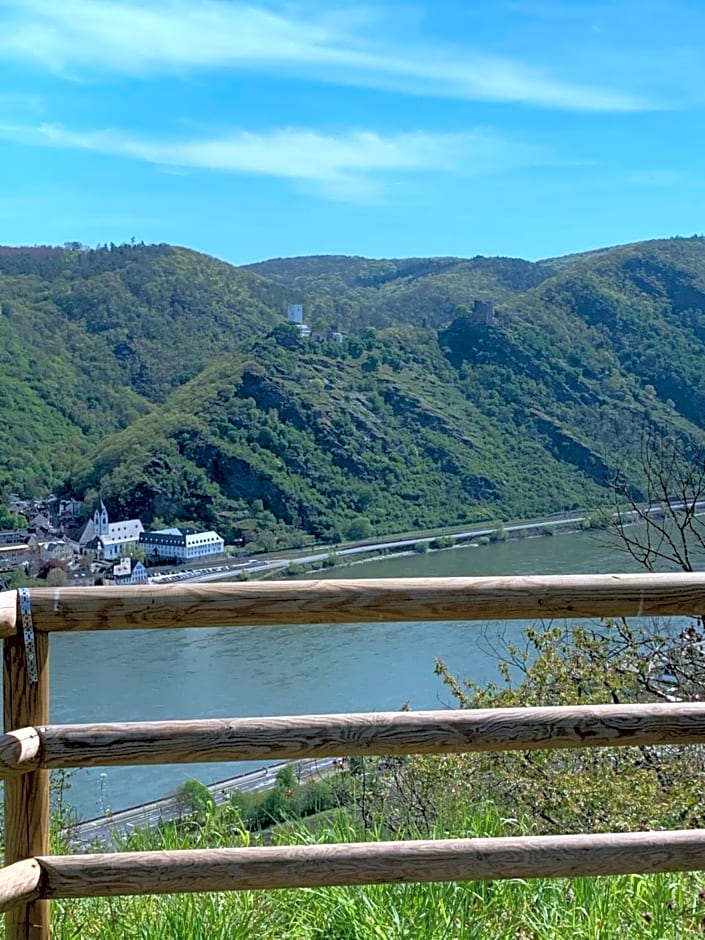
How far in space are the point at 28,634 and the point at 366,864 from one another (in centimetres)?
57

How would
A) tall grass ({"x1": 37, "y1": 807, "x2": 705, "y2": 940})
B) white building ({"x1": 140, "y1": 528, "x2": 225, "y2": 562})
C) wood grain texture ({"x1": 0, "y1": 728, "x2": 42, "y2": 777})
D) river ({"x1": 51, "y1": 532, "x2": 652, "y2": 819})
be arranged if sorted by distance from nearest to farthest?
wood grain texture ({"x1": 0, "y1": 728, "x2": 42, "y2": 777}) < tall grass ({"x1": 37, "y1": 807, "x2": 705, "y2": 940}) < river ({"x1": 51, "y1": 532, "x2": 652, "y2": 819}) < white building ({"x1": 140, "y1": 528, "x2": 225, "y2": 562})

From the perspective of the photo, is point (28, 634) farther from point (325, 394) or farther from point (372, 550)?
point (325, 394)

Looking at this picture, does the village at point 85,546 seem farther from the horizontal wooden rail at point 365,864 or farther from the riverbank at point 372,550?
the horizontal wooden rail at point 365,864

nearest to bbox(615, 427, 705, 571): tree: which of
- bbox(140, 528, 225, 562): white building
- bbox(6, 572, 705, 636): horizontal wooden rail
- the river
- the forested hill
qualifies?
bbox(6, 572, 705, 636): horizontal wooden rail

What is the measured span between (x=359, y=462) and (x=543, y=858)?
28600 millimetres

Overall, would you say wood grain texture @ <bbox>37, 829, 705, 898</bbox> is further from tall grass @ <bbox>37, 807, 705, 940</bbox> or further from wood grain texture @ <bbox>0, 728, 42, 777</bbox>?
tall grass @ <bbox>37, 807, 705, 940</bbox>

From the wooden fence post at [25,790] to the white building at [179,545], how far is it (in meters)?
19.6

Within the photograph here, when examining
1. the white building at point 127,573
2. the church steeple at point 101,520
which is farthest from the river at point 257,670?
the church steeple at point 101,520

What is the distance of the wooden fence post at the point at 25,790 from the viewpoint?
1.45 meters

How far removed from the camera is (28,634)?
1438 millimetres

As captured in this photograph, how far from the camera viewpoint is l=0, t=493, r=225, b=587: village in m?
18.3

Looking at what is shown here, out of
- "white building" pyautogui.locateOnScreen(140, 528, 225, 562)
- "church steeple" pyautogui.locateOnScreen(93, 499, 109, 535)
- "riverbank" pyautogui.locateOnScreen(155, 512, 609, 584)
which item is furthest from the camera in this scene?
"church steeple" pyautogui.locateOnScreen(93, 499, 109, 535)

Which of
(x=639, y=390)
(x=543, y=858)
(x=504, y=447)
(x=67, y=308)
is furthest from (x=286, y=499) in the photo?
(x=543, y=858)

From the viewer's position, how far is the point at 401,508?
27422 mm
